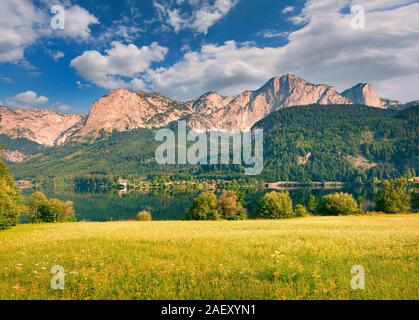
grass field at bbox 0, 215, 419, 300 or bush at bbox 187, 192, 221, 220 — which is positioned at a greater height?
grass field at bbox 0, 215, 419, 300

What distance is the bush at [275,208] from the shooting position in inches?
3762

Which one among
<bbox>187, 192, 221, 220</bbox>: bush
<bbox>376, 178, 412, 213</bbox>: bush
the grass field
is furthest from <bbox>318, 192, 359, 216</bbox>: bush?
the grass field

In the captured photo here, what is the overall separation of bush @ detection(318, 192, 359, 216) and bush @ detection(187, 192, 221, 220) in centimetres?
3530

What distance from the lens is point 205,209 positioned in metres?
92.9

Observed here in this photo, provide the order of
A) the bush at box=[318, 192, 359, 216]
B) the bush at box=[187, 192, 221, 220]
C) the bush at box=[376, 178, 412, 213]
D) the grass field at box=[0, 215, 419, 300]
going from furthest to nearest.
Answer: the bush at box=[376, 178, 412, 213], the bush at box=[318, 192, 359, 216], the bush at box=[187, 192, 221, 220], the grass field at box=[0, 215, 419, 300]

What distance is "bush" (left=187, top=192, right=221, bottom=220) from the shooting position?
302 feet

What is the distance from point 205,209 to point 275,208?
21.1 m

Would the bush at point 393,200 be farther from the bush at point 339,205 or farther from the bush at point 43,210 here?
the bush at point 43,210

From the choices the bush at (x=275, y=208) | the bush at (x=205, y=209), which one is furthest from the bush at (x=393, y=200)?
the bush at (x=205, y=209)

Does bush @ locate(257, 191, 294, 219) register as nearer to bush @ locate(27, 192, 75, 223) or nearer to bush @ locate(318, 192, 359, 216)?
bush @ locate(318, 192, 359, 216)

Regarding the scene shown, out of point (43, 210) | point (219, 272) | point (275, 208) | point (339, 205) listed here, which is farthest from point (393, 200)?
point (219, 272)

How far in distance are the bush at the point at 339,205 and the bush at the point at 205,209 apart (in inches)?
1390
